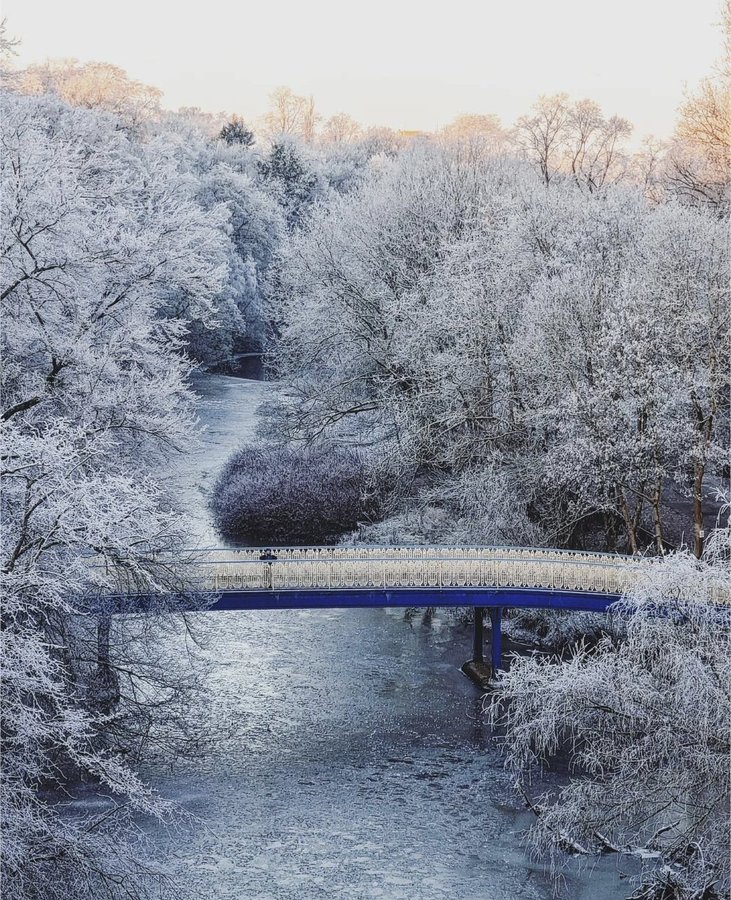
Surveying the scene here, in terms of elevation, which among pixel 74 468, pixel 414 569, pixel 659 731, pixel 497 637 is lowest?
pixel 497 637

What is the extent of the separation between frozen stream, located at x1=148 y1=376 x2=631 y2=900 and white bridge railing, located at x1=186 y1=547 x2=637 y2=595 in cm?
255

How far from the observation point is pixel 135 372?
76.0 ft

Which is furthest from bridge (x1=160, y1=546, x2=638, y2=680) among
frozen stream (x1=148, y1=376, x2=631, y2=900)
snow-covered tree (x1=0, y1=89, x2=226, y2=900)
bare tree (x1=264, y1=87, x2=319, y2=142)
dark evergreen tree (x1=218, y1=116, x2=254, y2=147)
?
bare tree (x1=264, y1=87, x2=319, y2=142)

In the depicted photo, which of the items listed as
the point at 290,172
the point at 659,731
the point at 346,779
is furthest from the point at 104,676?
the point at 290,172

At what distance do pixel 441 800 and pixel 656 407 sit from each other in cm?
1112

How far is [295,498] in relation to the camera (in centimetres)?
3581

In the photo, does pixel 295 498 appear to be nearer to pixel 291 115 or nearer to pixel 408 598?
pixel 408 598

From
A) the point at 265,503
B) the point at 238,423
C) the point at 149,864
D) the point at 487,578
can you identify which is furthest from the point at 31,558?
the point at 238,423

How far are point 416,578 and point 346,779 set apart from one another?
4.68m

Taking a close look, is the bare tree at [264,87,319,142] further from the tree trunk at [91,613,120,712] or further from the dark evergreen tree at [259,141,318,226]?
the tree trunk at [91,613,120,712]

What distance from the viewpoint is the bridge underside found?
71.2ft

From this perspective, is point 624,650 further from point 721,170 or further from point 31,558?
point 721,170

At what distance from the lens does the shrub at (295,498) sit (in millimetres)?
34688

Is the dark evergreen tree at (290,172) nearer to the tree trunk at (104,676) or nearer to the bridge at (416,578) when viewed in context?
the bridge at (416,578)
